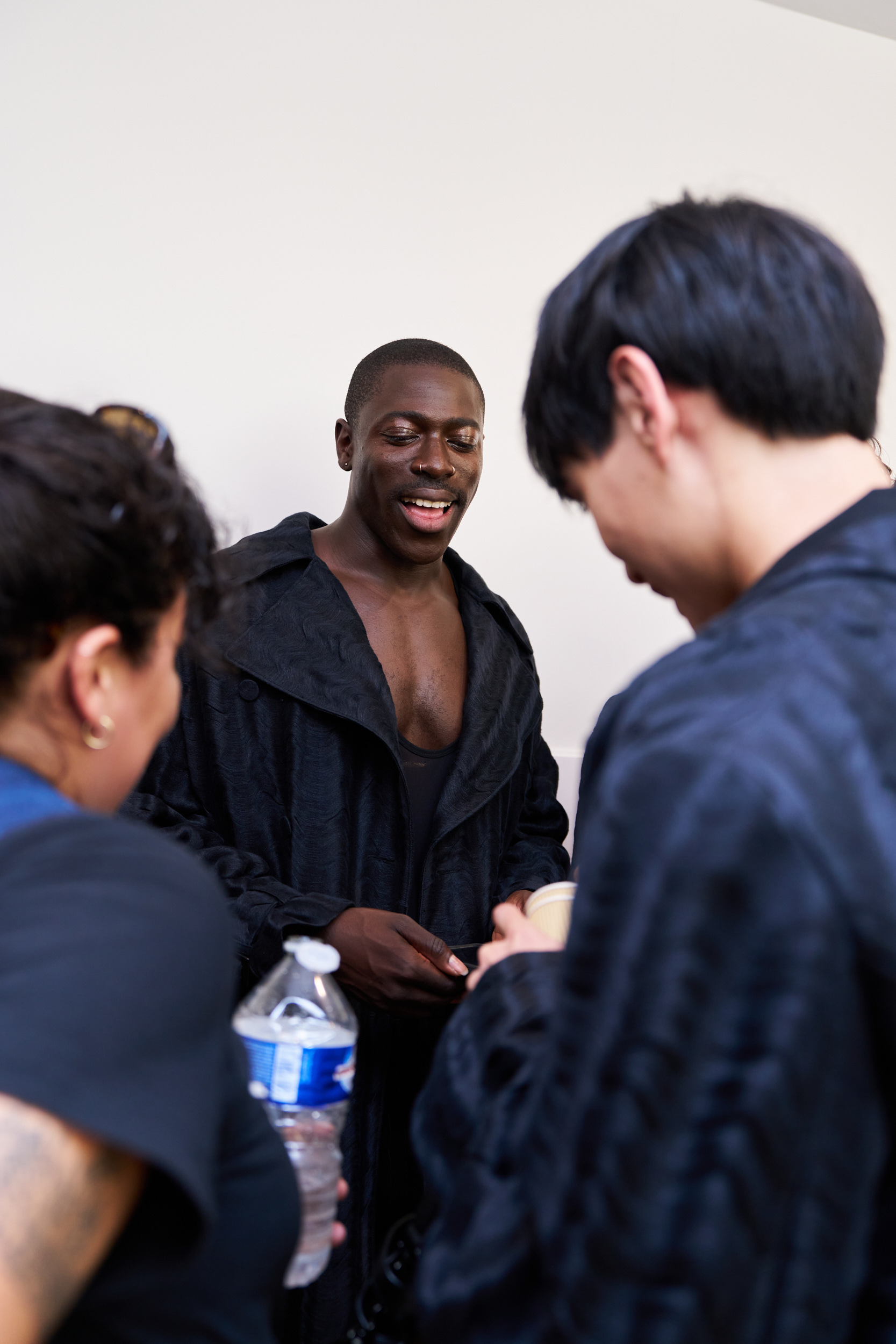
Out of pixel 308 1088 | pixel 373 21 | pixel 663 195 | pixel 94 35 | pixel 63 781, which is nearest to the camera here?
pixel 63 781

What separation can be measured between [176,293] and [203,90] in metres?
0.46

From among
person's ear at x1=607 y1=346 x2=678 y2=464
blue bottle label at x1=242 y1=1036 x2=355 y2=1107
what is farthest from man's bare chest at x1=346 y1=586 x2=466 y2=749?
person's ear at x1=607 y1=346 x2=678 y2=464

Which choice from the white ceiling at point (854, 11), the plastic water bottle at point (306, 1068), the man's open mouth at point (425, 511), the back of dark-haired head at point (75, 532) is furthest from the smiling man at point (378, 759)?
the white ceiling at point (854, 11)

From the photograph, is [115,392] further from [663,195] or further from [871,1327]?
[871,1327]

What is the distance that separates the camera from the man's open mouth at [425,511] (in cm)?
Answer: 202

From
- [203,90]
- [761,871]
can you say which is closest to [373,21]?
[203,90]

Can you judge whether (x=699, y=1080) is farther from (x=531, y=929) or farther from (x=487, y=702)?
(x=487, y=702)

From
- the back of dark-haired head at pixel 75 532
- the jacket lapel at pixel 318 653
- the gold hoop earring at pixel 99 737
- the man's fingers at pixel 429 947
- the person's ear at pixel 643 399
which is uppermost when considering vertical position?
the person's ear at pixel 643 399

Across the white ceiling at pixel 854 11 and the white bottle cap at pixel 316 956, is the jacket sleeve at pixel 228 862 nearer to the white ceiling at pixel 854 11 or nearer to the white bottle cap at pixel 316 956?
the white bottle cap at pixel 316 956

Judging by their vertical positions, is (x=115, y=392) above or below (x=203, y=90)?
below

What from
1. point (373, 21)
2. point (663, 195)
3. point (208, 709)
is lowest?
point (208, 709)

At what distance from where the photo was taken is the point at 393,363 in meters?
2.12

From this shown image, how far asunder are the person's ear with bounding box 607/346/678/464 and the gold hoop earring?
464 mm

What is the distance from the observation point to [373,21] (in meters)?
2.49
